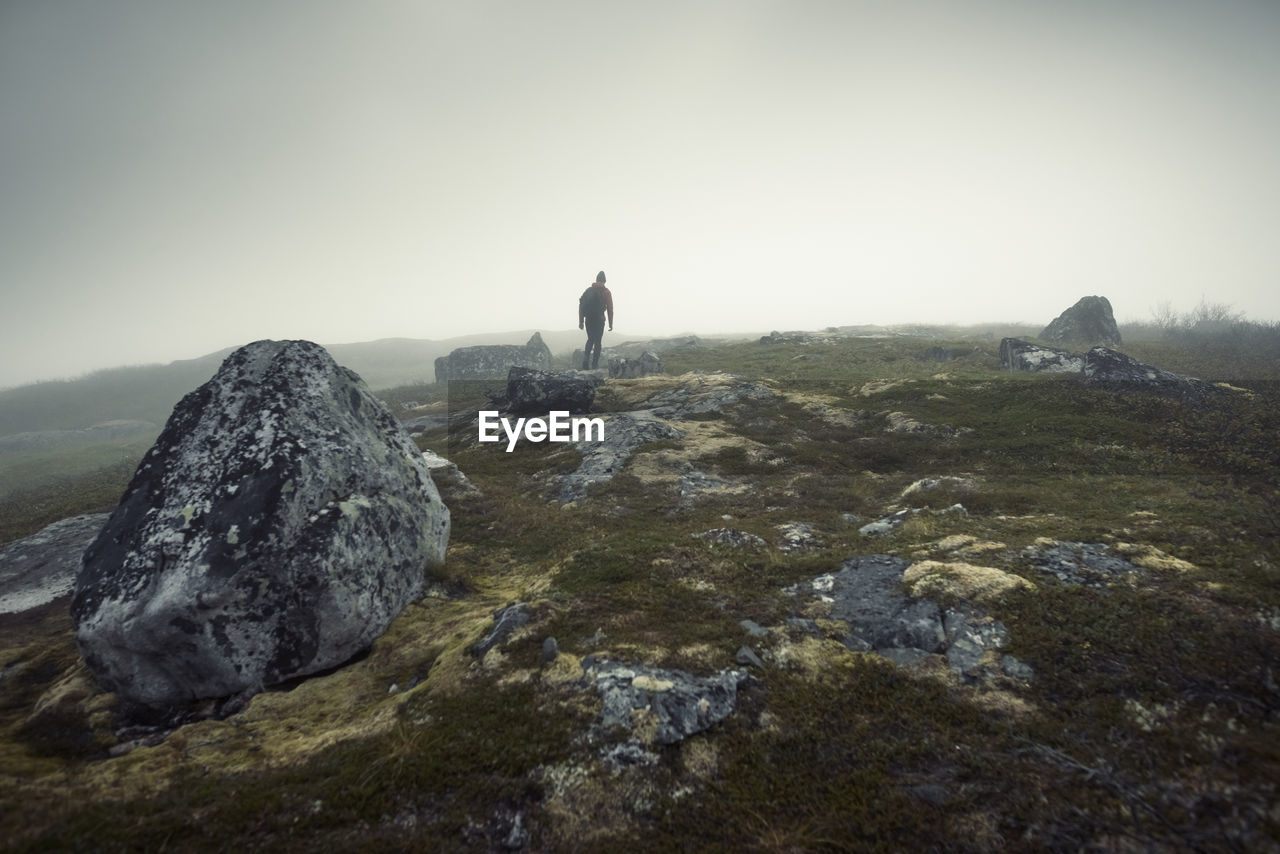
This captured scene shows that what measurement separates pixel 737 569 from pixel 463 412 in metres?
24.2

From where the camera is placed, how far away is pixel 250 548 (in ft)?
27.4

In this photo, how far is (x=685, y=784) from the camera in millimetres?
5465

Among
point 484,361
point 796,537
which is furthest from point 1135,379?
point 484,361

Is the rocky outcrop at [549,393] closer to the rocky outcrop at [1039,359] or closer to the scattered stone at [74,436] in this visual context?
the rocky outcrop at [1039,359]

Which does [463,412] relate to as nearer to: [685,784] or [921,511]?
[921,511]

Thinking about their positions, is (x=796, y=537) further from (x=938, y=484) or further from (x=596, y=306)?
(x=596, y=306)

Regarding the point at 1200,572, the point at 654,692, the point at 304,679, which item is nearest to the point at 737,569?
the point at 654,692

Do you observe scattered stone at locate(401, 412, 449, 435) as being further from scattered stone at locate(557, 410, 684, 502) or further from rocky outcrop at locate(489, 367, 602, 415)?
scattered stone at locate(557, 410, 684, 502)

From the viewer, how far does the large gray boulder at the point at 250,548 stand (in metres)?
7.78

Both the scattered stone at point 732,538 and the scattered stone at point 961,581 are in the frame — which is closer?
the scattered stone at point 961,581

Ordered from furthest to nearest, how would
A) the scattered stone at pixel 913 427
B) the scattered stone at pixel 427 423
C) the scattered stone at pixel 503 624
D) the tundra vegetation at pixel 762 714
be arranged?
the scattered stone at pixel 427 423 < the scattered stone at pixel 913 427 < the scattered stone at pixel 503 624 < the tundra vegetation at pixel 762 714

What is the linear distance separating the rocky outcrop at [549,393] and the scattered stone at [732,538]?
14.6m

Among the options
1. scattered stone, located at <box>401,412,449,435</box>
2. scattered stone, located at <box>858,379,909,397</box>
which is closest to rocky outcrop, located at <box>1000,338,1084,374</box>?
scattered stone, located at <box>858,379,909,397</box>

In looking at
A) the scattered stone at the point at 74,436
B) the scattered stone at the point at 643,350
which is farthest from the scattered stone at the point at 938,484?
the scattered stone at the point at 74,436
